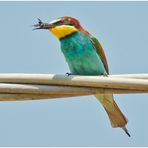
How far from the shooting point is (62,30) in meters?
3.71

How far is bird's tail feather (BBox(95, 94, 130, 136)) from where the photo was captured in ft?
10.9

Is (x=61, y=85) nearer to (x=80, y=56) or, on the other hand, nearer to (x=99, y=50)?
(x=80, y=56)

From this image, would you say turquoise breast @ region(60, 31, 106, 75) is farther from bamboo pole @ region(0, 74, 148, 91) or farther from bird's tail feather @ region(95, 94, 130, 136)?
bamboo pole @ region(0, 74, 148, 91)

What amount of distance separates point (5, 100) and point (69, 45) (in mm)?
1504

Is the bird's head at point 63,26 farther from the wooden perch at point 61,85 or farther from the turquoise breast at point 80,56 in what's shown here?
the wooden perch at point 61,85

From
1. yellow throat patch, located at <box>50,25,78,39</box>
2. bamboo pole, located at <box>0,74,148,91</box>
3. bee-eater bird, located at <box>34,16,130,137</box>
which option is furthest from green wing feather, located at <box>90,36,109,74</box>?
bamboo pole, located at <box>0,74,148,91</box>

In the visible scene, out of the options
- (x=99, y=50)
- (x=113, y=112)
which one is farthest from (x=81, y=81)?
(x=99, y=50)

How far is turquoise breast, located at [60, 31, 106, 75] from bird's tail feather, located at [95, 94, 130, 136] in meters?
0.28

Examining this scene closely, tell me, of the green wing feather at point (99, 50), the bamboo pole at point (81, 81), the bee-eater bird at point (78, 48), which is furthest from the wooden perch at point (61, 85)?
the green wing feather at point (99, 50)

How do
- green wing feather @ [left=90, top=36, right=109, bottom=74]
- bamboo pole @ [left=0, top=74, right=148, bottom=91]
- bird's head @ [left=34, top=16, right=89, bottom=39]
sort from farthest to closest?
1. green wing feather @ [left=90, top=36, right=109, bottom=74]
2. bird's head @ [left=34, top=16, right=89, bottom=39]
3. bamboo pole @ [left=0, top=74, right=148, bottom=91]

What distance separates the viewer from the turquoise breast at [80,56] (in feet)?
12.3

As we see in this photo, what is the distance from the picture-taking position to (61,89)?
235 cm

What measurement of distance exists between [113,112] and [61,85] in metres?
1.08

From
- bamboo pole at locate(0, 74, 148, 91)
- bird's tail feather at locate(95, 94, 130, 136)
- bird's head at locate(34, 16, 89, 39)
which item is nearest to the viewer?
bamboo pole at locate(0, 74, 148, 91)
